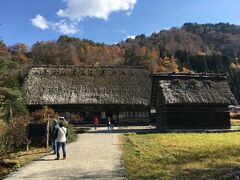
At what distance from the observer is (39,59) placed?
97062 millimetres

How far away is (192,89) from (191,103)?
221cm

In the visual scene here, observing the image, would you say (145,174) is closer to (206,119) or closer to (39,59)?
(206,119)

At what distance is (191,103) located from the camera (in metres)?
36.6

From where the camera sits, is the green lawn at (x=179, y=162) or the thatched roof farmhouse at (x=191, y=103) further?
the thatched roof farmhouse at (x=191, y=103)

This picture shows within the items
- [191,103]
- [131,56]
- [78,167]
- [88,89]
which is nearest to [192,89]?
[191,103]

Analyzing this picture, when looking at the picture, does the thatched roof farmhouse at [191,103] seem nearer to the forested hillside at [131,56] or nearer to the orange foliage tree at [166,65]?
the forested hillside at [131,56]

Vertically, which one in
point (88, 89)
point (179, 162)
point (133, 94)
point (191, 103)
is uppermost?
point (88, 89)

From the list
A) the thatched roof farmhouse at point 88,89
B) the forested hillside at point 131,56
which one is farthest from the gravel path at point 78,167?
the forested hillside at point 131,56

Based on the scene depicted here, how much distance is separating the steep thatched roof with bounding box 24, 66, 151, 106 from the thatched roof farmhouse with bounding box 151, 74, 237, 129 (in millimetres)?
9479

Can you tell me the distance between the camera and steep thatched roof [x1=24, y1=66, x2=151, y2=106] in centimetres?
4725

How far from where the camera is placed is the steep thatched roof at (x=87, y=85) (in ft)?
155

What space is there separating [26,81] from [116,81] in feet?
38.2

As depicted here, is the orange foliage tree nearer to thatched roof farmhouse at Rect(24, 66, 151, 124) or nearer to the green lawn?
thatched roof farmhouse at Rect(24, 66, 151, 124)

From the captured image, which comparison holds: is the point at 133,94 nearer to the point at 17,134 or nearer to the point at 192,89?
the point at 192,89
